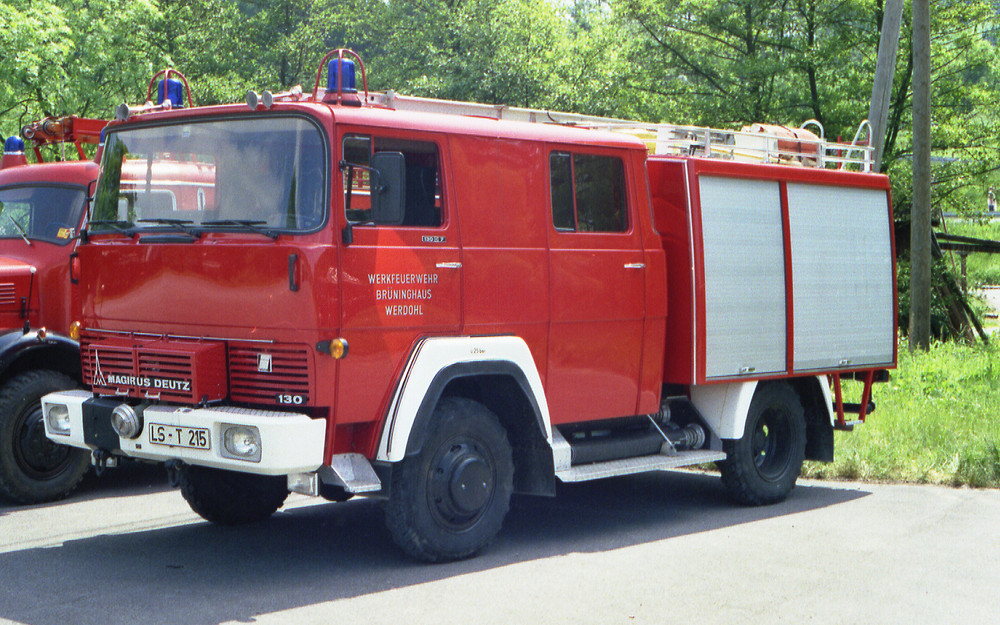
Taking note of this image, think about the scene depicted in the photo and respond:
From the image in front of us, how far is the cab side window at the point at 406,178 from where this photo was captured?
21.2 ft

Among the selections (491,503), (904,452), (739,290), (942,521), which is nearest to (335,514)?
(491,503)

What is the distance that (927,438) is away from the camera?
10.8 metres

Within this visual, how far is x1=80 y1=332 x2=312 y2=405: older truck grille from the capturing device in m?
6.32

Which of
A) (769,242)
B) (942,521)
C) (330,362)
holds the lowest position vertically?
(942,521)

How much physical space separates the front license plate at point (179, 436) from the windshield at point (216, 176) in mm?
1158

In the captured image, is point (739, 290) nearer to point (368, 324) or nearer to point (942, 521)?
point (942, 521)

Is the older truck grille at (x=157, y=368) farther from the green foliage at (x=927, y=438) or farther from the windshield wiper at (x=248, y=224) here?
the green foliage at (x=927, y=438)

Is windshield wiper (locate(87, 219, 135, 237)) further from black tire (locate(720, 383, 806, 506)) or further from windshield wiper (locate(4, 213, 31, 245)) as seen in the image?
black tire (locate(720, 383, 806, 506))

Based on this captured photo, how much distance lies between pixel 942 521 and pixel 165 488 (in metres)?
6.28

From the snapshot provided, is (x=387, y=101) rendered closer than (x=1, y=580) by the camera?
No

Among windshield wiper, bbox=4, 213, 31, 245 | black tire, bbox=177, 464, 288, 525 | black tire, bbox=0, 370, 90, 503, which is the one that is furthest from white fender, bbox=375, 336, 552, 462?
windshield wiper, bbox=4, 213, 31, 245

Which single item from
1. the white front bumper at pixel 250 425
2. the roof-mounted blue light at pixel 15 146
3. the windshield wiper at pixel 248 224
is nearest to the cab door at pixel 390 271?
the white front bumper at pixel 250 425

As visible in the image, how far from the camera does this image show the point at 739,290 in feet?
29.0

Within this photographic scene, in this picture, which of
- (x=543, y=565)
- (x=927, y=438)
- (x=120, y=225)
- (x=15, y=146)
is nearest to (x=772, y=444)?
(x=927, y=438)
